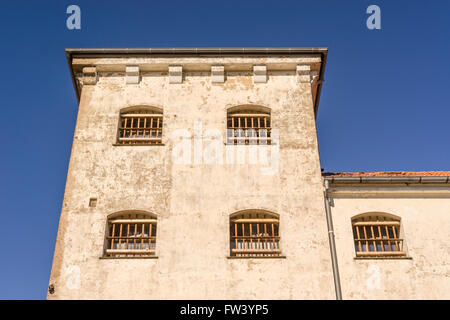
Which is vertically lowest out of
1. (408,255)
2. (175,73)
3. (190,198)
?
(408,255)

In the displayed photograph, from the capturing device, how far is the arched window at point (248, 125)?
679 inches

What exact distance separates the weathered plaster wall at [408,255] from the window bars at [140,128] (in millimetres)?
6298

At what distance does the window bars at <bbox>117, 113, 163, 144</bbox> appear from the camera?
17.3m

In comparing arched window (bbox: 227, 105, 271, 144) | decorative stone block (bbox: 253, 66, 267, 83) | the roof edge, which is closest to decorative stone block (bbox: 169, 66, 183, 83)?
the roof edge

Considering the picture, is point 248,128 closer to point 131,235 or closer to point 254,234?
point 254,234

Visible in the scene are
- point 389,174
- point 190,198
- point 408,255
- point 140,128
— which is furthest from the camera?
point 140,128

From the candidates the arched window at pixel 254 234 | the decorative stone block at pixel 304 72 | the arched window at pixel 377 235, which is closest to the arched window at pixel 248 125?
the decorative stone block at pixel 304 72

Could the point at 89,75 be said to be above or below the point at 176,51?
below

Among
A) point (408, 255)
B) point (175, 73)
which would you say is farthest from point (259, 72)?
point (408, 255)

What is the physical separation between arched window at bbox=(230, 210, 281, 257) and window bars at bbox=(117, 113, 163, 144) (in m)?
3.85

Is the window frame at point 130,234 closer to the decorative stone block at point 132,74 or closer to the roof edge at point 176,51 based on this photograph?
the decorative stone block at point 132,74

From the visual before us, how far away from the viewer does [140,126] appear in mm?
17859

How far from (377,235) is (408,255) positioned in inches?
41.5

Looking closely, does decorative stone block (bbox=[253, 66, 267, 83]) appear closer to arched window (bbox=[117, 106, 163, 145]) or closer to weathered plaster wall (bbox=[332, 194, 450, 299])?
arched window (bbox=[117, 106, 163, 145])
